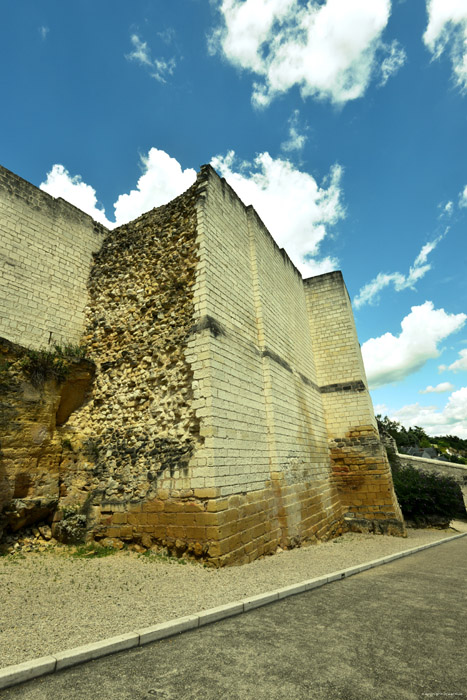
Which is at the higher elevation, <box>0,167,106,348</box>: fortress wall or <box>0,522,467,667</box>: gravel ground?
<box>0,167,106,348</box>: fortress wall

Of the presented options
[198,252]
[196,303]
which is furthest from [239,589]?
[198,252]

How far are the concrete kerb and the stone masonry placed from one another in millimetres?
1512

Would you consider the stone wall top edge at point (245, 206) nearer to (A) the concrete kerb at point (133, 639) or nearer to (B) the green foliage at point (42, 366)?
(B) the green foliage at point (42, 366)

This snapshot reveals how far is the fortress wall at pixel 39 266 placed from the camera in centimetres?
782

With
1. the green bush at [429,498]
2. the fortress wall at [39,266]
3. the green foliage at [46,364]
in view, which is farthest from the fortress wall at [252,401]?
the green bush at [429,498]

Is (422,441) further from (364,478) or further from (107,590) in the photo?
(107,590)

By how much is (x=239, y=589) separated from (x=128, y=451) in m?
3.55

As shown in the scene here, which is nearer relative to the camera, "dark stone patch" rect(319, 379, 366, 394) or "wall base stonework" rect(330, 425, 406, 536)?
"wall base stonework" rect(330, 425, 406, 536)

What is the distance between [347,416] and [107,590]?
32.5ft

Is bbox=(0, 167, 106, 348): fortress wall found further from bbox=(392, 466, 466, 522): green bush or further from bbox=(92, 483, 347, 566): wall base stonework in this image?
bbox=(392, 466, 466, 522): green bush

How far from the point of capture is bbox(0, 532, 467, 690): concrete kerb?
8.38ft

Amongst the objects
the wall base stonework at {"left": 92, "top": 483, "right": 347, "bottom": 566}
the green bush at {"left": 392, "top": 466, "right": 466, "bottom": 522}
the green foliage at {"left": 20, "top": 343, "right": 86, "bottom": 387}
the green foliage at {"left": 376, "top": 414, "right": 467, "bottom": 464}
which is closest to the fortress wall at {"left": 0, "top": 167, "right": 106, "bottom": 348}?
the green foliage at {"left": 20, "top": 343, "right": 86, "bottom": 387}

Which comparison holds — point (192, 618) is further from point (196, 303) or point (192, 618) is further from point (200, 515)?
point (196, 303)

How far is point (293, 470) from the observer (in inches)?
341
